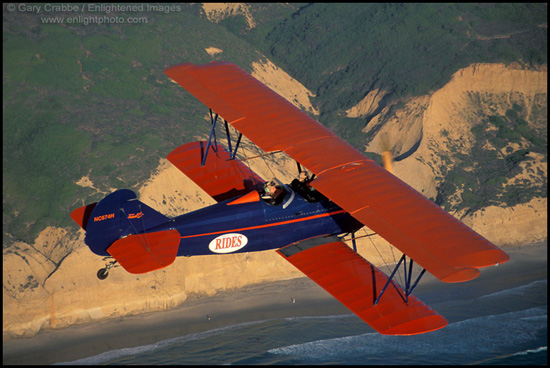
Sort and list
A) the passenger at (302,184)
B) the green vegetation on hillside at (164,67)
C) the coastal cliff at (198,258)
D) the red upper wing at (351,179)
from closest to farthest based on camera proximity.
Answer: the red upper wing at (351,179) < the passenger at (302,184) < the coastal cliff at (198,258) < the green vegetation on hillside at (164,67)

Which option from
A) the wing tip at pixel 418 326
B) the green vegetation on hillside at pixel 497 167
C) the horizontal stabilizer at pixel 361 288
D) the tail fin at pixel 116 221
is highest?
the green vegetation on hillside at pixel 497 167

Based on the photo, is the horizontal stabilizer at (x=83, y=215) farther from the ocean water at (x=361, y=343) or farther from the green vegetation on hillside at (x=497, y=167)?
the green vegetation on hillside at (x=497, y=167)

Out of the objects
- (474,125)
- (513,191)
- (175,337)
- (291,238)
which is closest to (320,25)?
(474,125)

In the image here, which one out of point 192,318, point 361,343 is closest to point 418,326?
point 361,343

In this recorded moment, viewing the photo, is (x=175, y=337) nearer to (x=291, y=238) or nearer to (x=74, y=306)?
(x=74, y=306)

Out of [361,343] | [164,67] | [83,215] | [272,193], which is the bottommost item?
[361,343]

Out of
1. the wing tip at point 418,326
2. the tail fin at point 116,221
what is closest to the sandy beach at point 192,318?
the tail fin at point 116,221

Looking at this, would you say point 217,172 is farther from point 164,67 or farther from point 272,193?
point 164,67
